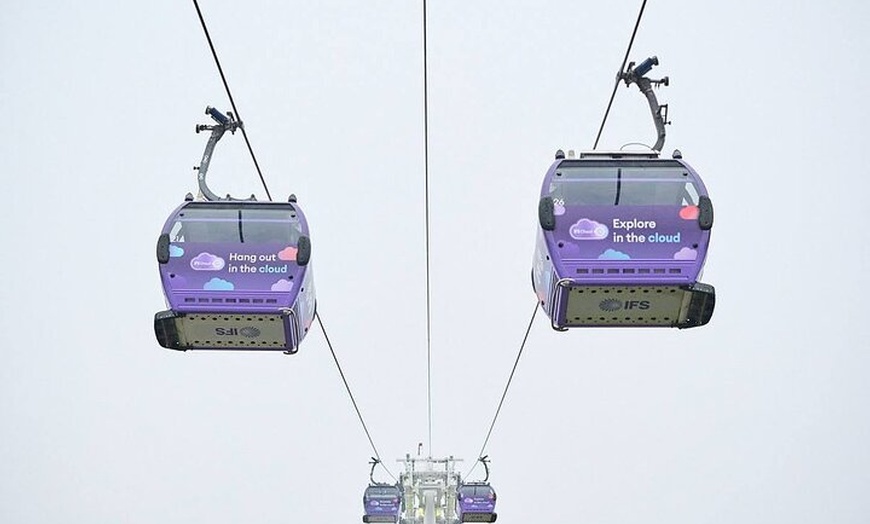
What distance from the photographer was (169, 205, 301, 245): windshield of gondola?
702cm

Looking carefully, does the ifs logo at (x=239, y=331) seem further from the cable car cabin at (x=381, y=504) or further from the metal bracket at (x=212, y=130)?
the cable car cabin at (x=381, y=504)

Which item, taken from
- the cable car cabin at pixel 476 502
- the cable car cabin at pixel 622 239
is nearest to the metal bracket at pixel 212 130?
the cable car cabin at pixel 622 239

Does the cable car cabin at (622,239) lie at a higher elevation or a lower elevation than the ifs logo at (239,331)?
higher

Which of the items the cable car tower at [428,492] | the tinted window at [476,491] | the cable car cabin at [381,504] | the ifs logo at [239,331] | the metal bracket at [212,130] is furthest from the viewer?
→ the cable car tower at [428,492]

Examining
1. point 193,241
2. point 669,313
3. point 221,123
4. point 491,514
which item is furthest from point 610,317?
point 491,514

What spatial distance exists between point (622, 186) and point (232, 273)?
10.4 feet

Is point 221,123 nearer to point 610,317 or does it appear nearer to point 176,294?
point 176,294

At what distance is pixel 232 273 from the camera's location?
6.94m

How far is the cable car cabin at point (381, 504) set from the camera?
23875mm

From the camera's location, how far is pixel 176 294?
22.6 feet

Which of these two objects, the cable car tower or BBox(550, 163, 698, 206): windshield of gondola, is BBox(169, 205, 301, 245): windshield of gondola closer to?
BBox(550, 163, 698, 206): windshield of gondola

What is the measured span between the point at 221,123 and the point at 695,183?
478 centimetres

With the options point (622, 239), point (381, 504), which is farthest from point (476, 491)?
point (622, 239)

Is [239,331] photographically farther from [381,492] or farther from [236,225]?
[381,492]
